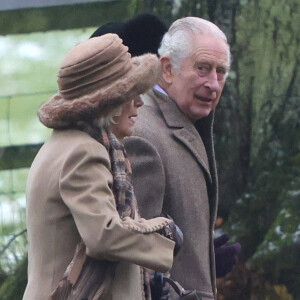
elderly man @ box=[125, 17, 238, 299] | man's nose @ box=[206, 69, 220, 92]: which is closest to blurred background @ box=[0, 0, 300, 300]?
elderly man @ box=[125, 17, 238, 299]

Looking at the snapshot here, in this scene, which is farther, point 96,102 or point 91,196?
point 96,102

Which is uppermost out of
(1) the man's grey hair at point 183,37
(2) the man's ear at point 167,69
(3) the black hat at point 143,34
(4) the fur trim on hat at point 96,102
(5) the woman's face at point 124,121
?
(4) the fur trim on hat at point 96,102

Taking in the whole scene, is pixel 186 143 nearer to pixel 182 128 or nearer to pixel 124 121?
pixel 182 128

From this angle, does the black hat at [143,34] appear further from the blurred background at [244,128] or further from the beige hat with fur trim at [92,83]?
the blurred background at [244,128]

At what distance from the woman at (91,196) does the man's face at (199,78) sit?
78 cm

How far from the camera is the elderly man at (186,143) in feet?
15.5

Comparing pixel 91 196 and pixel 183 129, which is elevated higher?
pixel 91 196

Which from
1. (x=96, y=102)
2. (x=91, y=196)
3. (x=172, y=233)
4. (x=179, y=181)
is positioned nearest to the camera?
(x=91, y=196)

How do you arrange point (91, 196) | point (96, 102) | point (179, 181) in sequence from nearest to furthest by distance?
point (91, 196) < point (96, 102) < point (179, 181)

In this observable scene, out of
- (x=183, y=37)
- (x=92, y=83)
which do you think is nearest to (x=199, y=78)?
(x=183, y=37)

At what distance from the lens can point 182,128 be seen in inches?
192

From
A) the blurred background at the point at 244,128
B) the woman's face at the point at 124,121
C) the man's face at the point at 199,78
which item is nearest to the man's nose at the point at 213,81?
the man's face at the point at 199,78

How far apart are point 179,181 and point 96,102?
0.86 metres

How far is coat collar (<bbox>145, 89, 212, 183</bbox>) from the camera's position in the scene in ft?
15.9
